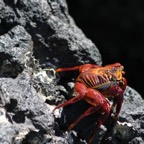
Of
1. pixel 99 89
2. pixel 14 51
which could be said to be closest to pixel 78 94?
pixel 99 89

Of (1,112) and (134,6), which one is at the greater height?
(1,112)

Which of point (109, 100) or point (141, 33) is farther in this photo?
point (141, 33)

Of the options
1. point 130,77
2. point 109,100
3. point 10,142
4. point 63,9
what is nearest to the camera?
point 10,142

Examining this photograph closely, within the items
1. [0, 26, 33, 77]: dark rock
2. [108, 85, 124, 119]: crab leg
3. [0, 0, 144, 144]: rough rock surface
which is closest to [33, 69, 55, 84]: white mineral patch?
[0, 0, 144, 144]: rough rock surface

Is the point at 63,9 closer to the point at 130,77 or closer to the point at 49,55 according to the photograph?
the point at 49,55

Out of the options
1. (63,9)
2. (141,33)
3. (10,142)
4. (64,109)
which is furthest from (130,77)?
(10,142)
